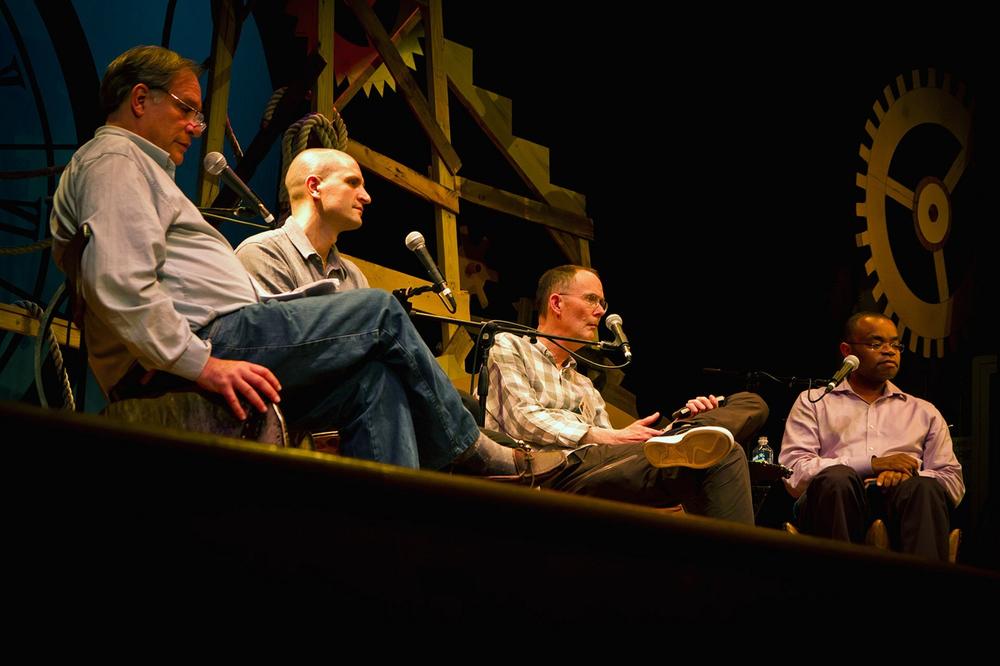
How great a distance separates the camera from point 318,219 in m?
2.80

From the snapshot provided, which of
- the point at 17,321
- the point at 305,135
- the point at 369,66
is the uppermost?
the point at 369,66

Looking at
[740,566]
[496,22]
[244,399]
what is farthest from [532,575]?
[496,22]

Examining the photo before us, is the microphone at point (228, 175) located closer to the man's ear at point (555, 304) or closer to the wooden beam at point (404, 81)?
the man's ear at point (555, 304)

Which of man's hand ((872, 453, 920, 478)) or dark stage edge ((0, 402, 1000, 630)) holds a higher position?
man's hand ((872, 453, 920, 478))

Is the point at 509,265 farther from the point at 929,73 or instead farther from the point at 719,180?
the point at 929,73

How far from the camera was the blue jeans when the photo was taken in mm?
1899

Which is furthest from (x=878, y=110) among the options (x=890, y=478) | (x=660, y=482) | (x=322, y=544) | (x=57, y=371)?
(x=322, y=544)

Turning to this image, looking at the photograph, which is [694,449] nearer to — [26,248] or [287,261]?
[287,261]

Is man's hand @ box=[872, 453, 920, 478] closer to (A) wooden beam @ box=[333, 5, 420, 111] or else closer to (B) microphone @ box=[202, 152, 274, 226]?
(B) microphone @ box=[202, 152, 274, 226]

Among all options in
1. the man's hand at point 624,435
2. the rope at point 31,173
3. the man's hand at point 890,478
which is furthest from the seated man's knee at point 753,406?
the rope at point 31,173

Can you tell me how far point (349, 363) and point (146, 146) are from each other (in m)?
0.61

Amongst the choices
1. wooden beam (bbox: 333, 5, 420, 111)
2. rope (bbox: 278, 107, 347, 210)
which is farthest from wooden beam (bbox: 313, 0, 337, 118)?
rope (bbox: 278, 107, 347, 210)

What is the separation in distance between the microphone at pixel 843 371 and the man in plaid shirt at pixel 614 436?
75 centimetres

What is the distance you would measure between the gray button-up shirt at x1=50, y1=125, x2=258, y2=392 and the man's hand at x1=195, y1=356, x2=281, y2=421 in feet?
0.07
